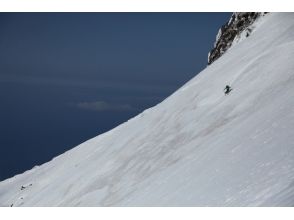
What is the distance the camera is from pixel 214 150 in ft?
40.9

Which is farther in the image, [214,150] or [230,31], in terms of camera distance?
[230,31]

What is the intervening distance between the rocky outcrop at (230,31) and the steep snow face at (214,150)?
27.4 ft

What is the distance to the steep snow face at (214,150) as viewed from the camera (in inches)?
353

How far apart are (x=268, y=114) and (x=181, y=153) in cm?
401

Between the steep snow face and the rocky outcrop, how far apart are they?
8363mm

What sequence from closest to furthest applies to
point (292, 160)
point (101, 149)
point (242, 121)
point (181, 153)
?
point (292, 160), point (242, 121), point (181, 153), point (101, 149)

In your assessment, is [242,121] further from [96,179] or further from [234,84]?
[96,179]

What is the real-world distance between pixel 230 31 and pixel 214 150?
2707cm

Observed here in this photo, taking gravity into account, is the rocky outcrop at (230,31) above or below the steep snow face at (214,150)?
above

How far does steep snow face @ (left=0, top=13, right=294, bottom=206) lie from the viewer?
29.5ft

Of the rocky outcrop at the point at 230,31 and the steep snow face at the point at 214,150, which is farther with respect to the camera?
the rocky outcrop at the point at 230,31

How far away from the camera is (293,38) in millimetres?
17438

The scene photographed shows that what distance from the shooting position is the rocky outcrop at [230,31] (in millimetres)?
34716
